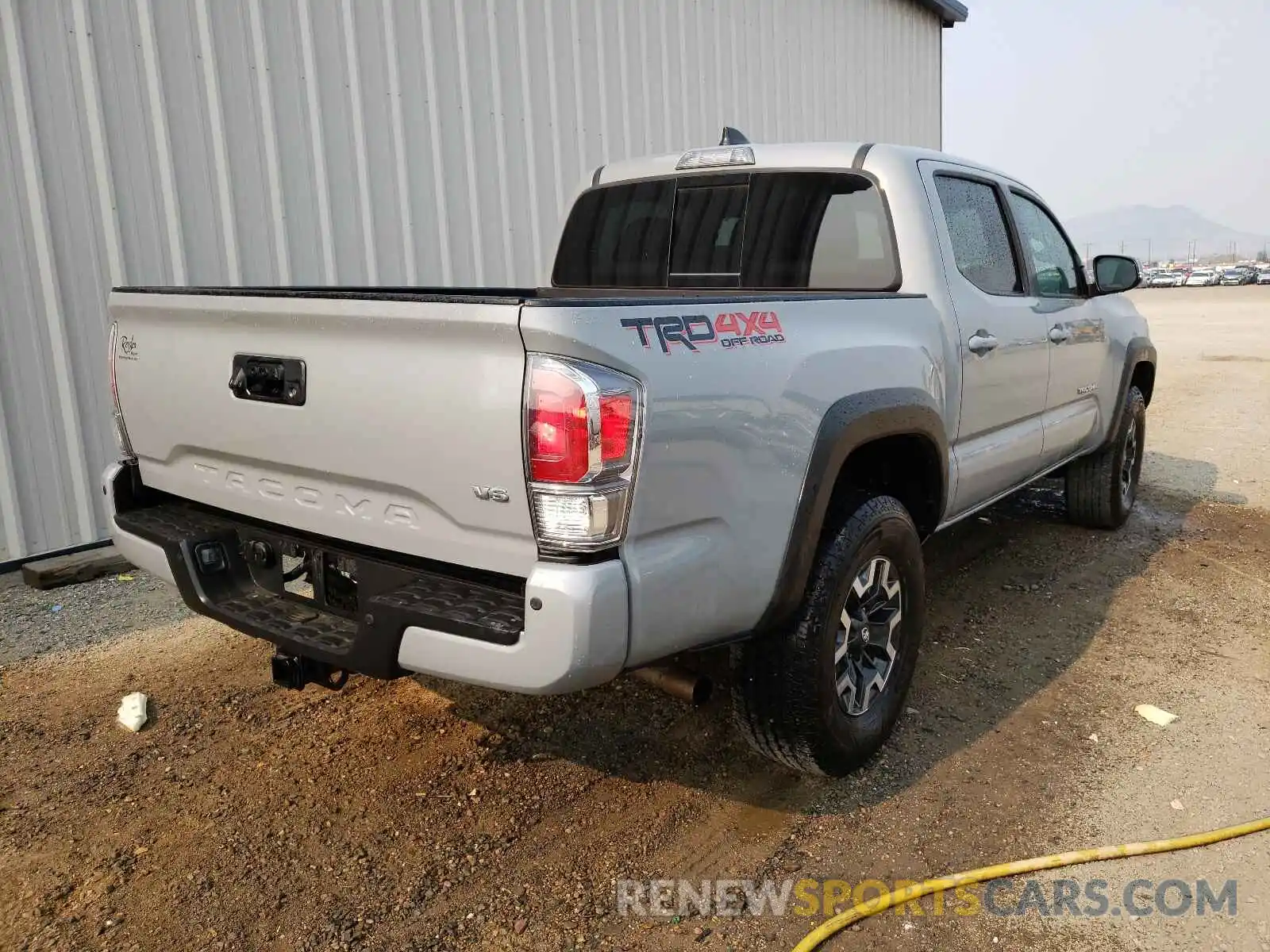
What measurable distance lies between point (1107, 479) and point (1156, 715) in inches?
92.1

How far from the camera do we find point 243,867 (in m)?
2.61

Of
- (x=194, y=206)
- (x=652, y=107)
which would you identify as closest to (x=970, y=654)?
(x=194, y=206)

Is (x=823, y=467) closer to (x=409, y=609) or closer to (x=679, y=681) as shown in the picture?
(x=679, y=681)

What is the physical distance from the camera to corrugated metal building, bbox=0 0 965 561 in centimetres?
491

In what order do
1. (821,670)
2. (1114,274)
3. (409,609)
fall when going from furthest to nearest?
(1114,274) < (821,670) < (409,609)

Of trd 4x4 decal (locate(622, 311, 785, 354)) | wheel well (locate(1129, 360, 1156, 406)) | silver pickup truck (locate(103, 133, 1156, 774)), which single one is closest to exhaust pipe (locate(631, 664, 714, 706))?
silver pickup truck (locate(103, 133, 1156, 774))

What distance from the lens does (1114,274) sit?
192 inches

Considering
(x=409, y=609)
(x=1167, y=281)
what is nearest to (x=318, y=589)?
(x=409, y=609)

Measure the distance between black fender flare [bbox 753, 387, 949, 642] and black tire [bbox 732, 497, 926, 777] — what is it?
7cm

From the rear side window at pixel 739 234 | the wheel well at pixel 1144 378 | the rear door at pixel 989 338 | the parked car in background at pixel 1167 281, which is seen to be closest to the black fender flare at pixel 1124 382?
the wheel well at pixel 1144 378

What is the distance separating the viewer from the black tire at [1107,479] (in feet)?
18.0

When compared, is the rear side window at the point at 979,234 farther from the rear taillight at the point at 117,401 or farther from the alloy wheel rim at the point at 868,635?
the rear taillight at the point at 117,401

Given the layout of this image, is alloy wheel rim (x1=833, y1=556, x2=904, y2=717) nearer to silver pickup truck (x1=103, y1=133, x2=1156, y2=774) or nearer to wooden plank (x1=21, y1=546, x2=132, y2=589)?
silver pickup truck (x1=103, y1=133, x2=1156, y2=774)

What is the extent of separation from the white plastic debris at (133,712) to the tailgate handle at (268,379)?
1498mm
